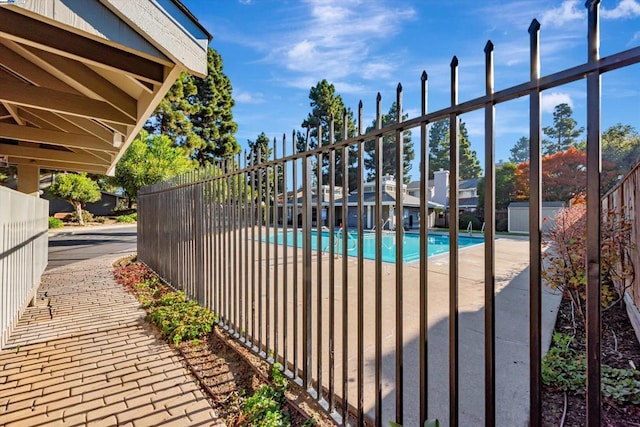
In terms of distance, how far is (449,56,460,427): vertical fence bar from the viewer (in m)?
1.37

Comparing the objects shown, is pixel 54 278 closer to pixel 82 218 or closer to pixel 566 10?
pixel 566 10

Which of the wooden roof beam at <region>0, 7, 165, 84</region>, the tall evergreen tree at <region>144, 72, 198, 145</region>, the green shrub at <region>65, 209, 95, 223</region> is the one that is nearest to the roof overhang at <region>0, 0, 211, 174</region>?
the wooden roof beam at <region>0, 7, 165, 84</region>

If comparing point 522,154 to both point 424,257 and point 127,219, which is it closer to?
point 424,257

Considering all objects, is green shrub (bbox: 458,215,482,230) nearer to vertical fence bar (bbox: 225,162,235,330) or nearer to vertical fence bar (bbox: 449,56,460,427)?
vertical fence bar (bbox: 225,162,235,330)

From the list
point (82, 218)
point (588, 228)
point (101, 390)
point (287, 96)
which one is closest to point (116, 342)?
point (101, 390)

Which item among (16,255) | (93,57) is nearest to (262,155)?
(93,57)

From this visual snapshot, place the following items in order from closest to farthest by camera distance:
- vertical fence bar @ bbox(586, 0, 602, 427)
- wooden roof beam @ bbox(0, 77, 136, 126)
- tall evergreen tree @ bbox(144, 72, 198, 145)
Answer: vertical fence bar @ bbox(586, 0, 602, 427) → wooden roof beam @ bbox(0, 77, 136, 126) → tall evergreen tree @ bbox(144, 72, 198, 145)

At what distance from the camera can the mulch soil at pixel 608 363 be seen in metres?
2.16

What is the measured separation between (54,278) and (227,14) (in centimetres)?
612

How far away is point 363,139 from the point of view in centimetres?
181

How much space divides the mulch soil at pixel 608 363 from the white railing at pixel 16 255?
4.35m

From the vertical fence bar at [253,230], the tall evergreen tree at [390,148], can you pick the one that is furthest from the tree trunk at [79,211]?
the vertical fence bar at [253,230]

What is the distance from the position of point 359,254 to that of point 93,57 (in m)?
2.32

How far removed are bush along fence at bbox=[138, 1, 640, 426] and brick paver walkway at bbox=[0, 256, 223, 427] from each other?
0.72 metres
